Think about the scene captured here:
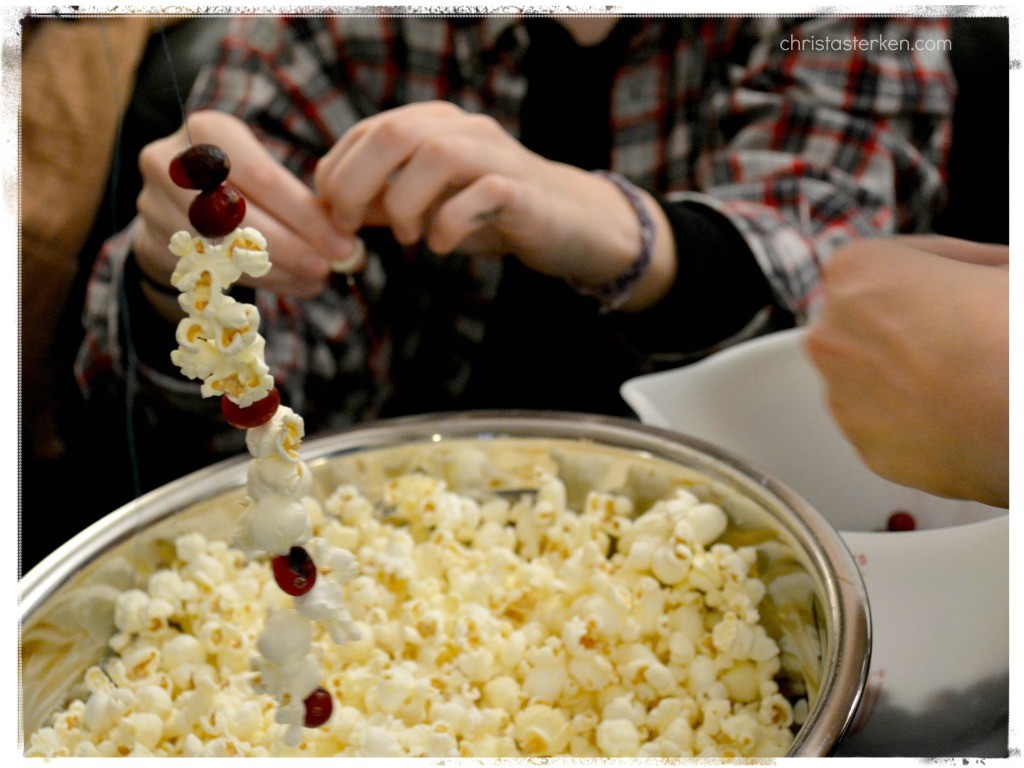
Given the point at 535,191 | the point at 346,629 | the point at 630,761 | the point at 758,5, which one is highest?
the point at 758,5

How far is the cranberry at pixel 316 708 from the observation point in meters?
0.38

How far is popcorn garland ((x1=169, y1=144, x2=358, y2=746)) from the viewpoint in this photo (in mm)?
A: 301

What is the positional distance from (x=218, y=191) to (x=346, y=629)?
0.18m

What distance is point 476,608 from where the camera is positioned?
1.65ft

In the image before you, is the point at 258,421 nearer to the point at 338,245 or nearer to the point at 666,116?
the point at 338,245

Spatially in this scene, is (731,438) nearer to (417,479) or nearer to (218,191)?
(417,479)

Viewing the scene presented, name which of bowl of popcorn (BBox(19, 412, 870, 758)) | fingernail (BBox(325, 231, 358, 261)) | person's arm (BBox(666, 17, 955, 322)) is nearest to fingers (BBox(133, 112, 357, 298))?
fingernail (BBox(325, 231, 358, 261))

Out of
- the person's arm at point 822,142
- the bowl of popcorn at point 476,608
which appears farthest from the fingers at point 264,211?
the person's arm at point 822,142

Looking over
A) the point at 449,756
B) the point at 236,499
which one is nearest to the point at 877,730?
the point at 449,756

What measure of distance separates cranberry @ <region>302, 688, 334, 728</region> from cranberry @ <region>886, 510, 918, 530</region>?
318 mm

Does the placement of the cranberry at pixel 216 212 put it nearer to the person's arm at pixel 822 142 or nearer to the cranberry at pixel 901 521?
the cranberry at pixel 901 521

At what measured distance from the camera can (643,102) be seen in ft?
2.62

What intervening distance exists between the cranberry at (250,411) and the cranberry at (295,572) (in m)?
0.06

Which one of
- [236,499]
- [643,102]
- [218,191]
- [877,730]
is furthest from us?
[643,102]
